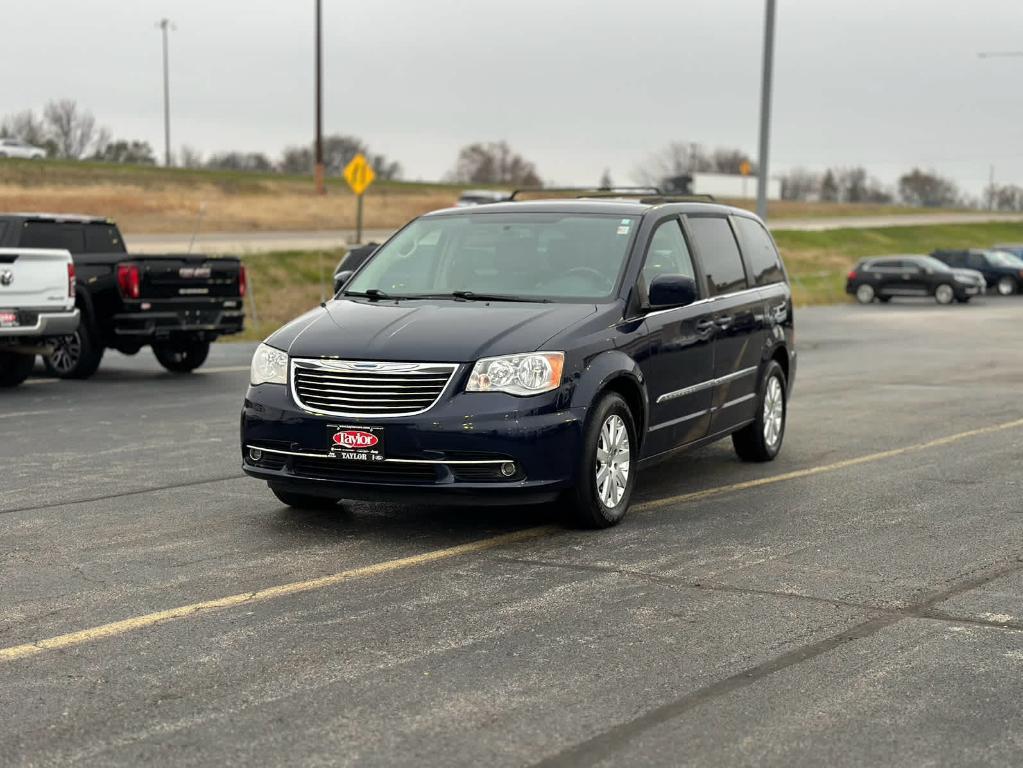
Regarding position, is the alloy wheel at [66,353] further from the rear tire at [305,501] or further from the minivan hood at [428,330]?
the minivan hood at [428,330]

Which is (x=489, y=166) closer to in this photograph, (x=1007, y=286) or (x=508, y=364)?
(x=1007, y=286)

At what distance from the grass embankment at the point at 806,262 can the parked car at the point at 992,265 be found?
148 inches

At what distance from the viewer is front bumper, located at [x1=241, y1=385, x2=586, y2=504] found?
23.8 feet

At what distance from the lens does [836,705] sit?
15.9 feet

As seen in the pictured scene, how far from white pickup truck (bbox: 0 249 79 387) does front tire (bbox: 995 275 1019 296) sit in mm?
39633

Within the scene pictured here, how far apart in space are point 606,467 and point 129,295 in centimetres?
997

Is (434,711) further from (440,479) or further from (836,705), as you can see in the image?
(440,479)

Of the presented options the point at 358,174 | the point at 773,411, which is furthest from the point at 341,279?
the point at 358,174

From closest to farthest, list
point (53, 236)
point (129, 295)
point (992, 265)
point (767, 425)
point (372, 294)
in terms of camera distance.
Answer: point (372, 294)
point (767, 425)
point (129, 295)
point (53, 236)
point (992, 265)

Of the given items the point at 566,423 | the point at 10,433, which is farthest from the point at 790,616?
the point at 10,433

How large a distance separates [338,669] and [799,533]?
3.41 m

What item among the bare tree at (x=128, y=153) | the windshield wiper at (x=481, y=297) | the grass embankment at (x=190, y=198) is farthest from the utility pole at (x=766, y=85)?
the bare tree at (x=128, y=153)

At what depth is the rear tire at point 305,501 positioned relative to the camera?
8.30m

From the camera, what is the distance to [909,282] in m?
43.5
